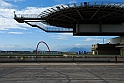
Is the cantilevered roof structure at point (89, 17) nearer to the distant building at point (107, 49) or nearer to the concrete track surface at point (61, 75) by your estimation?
the distant building at point (107, 49)

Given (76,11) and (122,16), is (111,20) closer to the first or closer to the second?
(122,16)

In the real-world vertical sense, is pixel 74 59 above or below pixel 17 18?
below

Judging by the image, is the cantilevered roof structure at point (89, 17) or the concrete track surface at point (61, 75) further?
the cantilevered roof structure at point (89, 17)

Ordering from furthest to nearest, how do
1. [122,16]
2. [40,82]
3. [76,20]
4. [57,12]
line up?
1. [76,20]
2. [122,16]
3. [57,12]
4. [40,82]

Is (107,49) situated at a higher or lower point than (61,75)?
higher

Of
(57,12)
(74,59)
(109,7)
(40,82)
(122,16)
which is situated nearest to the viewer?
(40,82)

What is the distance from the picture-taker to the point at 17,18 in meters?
55.1

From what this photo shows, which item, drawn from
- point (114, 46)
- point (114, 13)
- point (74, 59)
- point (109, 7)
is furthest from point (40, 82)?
point (114, 46)

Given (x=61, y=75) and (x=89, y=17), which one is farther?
(x=89, y=17)

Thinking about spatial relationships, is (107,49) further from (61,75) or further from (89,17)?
(61,75)

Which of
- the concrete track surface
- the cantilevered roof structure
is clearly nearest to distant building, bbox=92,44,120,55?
the cantilevered roof structure

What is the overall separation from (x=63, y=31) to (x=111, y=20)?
17969 mm

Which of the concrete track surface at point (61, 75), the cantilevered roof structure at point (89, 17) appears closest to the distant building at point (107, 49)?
the cantilevered roof structure at point (89, 17)

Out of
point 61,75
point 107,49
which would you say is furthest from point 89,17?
point 61,75
